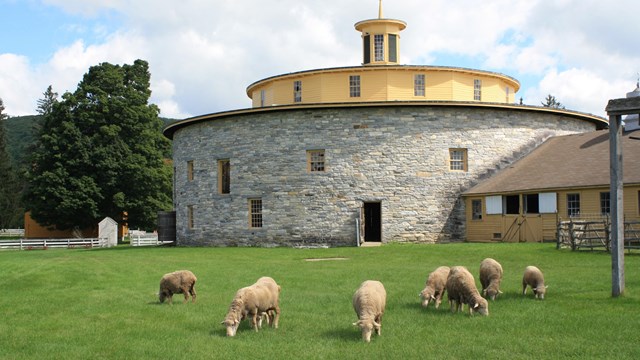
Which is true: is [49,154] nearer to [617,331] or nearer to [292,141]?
[292,141]

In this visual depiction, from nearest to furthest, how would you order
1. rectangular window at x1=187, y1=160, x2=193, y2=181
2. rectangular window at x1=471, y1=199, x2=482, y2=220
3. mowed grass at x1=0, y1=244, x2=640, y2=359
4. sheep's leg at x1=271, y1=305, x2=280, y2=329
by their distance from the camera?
mowed grass at x1=0, y1=244, x2=640, y2=359, sheep's leg at x1=271, y1=305, x2=280, y2=329, rectangular window at x1=471, y1=199, x2=482, y2=220, rectangular window at x1=187, y1=160, x2=193, y2=181

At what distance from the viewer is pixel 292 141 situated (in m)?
35.5

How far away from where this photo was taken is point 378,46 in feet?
133

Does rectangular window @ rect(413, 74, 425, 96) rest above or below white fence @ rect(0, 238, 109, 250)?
above

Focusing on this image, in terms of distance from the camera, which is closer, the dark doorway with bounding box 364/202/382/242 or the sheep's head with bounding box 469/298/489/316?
the sheep's head with bounding box 469/298/489/316

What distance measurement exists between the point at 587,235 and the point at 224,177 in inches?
759

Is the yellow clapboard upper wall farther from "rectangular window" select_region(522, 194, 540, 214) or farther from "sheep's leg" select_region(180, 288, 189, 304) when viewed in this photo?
"sheep's leg" select_region(180, 288, 189, 304)

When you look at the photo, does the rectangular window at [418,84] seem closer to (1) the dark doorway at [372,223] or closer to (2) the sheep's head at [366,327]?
(1) the dark doorway at [372,223]

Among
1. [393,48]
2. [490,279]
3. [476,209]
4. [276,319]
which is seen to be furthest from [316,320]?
[393,48]

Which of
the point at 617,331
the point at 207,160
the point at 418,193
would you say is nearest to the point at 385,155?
the point at 418,193

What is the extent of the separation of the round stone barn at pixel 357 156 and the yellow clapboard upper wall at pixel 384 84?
0.20 feet

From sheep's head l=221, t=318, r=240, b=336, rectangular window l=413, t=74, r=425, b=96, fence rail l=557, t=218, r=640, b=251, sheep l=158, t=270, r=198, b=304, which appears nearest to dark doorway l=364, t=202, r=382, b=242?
rectangular window l=413, t=74, r=425, b=96

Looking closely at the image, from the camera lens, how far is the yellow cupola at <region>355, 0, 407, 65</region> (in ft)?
133

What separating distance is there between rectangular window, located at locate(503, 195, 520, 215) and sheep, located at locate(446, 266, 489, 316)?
21.1 meters
